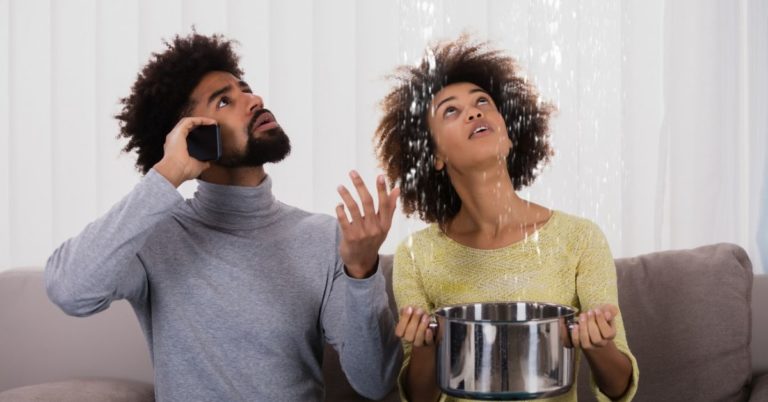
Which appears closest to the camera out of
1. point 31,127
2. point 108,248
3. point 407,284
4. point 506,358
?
point 506,358

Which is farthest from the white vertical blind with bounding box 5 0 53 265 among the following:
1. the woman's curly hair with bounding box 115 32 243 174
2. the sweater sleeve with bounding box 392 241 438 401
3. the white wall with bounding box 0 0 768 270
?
the sweater sleeve with bounding box 392 241 438 401

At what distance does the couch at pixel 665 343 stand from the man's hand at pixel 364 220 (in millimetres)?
551

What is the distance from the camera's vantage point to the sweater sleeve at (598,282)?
56.9 inches

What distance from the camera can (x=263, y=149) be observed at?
59.9 inches

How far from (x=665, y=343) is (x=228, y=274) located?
0.83 metres

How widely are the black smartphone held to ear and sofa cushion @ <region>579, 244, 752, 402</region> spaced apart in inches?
31.3

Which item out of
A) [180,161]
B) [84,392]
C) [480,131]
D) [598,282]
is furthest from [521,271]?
[84,392]

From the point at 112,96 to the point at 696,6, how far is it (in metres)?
1.52

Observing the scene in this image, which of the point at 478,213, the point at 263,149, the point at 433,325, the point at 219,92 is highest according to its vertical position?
the point at 219,92

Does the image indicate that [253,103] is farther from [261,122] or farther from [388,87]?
[388,87]

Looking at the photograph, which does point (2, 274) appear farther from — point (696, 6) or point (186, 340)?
point (696, 6)

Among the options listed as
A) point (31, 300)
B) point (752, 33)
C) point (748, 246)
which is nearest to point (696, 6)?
point (752, 33)

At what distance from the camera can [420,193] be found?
5.66 ft

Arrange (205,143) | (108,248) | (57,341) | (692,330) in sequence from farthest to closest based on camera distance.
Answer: (57,341), (692,330), (205,143), (108,248)
